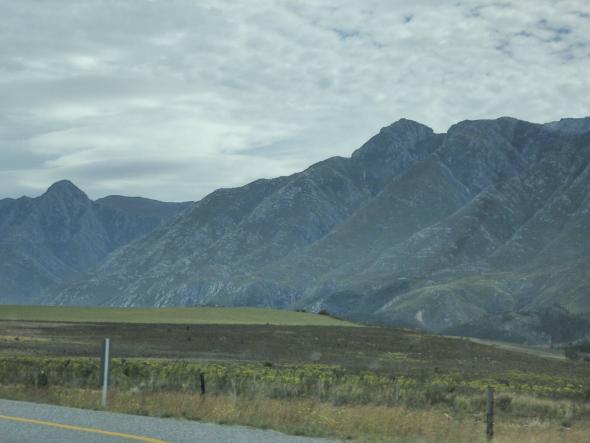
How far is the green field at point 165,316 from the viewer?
121131 mm

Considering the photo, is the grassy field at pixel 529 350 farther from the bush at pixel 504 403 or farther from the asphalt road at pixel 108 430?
the asphalt road at pixel 108 430

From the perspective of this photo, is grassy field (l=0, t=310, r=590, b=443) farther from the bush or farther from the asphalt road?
the asphalt road

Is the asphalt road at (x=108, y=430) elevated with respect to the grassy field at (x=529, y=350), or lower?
elevated

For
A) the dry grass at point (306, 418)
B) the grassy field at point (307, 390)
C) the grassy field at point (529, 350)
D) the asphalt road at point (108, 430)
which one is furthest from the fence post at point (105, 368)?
the grassy field at point (529, 350)

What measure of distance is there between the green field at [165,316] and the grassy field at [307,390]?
115 ft

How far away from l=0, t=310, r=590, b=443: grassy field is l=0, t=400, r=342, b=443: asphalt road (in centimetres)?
136

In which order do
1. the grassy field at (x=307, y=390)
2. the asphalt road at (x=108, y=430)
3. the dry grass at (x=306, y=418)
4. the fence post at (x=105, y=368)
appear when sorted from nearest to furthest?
the asphalt road at (x=108, y=430) → the dry grass at (x=306, y=418) → the grassy field at (x=307, y=390) → the fence post at (x=105, y=368)

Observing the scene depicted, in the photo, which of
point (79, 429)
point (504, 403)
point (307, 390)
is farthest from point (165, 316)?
point (79, 429)

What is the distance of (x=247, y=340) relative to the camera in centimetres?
9012

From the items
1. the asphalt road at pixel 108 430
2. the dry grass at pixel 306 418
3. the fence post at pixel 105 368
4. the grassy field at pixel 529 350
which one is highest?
the fence post at pixel 105 368

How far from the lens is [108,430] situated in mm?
17609

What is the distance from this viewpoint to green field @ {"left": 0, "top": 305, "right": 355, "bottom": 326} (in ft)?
397

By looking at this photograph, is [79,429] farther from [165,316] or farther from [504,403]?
[165,316]

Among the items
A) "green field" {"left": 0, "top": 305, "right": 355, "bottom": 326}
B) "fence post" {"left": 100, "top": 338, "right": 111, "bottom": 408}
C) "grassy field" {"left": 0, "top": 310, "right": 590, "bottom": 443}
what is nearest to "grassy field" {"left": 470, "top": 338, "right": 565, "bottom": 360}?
"green field" {"left": 0, "top": 305, "right": 355, "bottom": 326}
